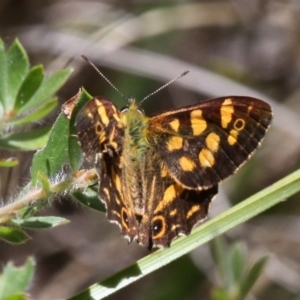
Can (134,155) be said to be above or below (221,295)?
above

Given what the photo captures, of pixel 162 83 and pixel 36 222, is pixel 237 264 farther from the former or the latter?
pixel 162 83

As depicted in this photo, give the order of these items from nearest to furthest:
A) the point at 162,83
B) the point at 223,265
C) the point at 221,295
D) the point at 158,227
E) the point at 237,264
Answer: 1. the point at 158,227
2. the point at 221,295
3. the point at 237,264
4. the point at 223,265
5. the point at 162,83

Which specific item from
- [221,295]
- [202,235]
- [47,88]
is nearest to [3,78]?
[47,88]

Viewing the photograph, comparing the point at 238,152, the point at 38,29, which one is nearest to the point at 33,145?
the point at 238,152

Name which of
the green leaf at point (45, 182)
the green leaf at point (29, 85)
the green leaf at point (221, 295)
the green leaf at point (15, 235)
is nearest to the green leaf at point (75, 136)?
the green leaf at point (45, 182)

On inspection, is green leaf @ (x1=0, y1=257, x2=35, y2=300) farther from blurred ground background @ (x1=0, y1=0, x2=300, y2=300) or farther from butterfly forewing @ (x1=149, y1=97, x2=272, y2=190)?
blurred ground background @ (x1=0, y1=0, x2=300, y2=300)

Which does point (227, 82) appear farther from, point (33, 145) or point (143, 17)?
point (33, 145)
